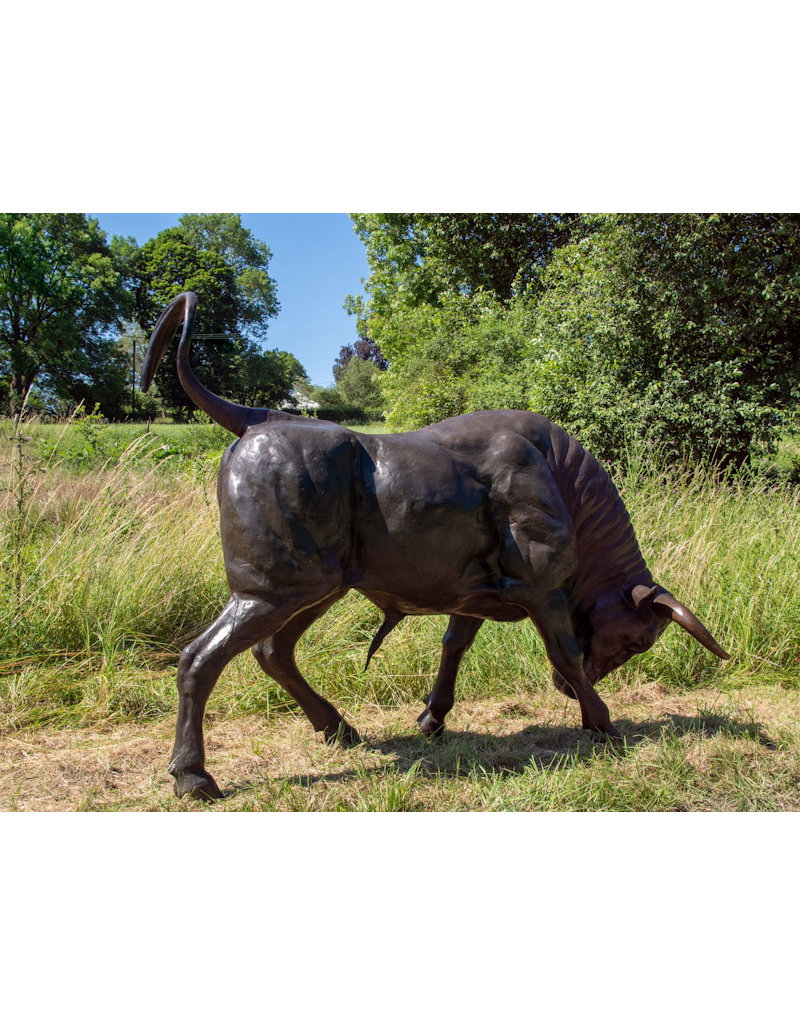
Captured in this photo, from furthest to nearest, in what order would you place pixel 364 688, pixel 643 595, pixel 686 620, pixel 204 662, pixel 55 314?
pixel 55 314, pixel 364 688, pixel 643 595, pixel 686 620, pixel 204 662

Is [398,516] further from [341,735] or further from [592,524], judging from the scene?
[341,735]

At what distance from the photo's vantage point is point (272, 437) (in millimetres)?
2896

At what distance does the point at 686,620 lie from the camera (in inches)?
128

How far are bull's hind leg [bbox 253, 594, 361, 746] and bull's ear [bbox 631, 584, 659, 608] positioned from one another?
60.9 inches

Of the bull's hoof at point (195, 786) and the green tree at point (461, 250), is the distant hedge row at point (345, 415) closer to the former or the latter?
the green tree at point (461, 250)

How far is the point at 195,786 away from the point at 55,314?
22.2 meters

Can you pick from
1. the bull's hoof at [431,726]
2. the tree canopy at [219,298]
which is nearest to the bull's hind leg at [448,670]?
the bull's hoof at [431,726]

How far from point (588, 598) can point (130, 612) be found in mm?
3175

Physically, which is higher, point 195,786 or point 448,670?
point 448,670

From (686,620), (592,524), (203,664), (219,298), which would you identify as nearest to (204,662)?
(203,664)

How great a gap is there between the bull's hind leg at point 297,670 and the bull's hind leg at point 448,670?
1.47ft

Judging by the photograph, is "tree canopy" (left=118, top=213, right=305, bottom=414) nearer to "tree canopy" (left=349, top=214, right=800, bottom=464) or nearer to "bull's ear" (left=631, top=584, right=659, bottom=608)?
"tree canopy" (left=349, top=214, right=800, bottom=464)

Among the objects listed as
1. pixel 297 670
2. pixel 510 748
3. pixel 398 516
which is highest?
pixel 398 516

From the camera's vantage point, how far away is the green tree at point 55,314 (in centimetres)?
2050
